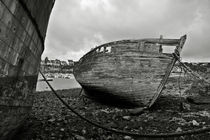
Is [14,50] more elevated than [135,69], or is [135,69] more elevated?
[135,69]

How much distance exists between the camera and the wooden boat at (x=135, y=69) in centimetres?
792

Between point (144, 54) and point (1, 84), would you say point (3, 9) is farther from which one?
point (144, 54)

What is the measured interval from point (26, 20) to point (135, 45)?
6046 mm

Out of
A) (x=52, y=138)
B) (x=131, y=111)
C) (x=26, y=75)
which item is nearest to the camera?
(x=26, y=75)

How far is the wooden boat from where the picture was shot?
7922 mm

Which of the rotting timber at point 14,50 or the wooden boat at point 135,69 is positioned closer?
the rotting timber at point 14,50

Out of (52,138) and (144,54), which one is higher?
(144,54)

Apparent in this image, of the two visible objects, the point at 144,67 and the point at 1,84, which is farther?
the point at 144,67

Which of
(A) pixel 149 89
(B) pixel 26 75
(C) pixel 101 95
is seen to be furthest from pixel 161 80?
(B) pixel 26 75

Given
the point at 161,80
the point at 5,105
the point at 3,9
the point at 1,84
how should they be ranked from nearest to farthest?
1. the point at 3,9
2. the point at 1,84
3. the point at 5,105
4. the point at 161,80

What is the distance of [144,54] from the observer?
8.10 m

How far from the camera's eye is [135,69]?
8.27 m

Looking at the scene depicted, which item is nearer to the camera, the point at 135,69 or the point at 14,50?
the point at 14,50

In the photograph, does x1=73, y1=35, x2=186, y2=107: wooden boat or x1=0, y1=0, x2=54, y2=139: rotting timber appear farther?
x1=73, y1=35, x2=186, y2=107: wooden boat
